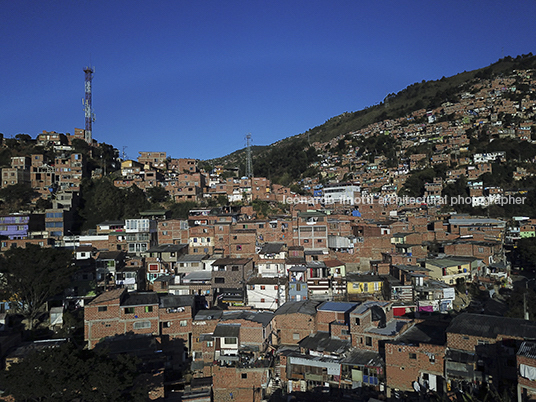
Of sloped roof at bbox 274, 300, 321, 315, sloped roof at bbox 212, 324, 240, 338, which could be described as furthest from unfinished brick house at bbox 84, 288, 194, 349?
sloped roof at bbox 274, 300, 321, 315

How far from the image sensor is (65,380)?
38.3 feet

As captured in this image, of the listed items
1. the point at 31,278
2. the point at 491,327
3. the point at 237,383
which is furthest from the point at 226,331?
the point at 31,278

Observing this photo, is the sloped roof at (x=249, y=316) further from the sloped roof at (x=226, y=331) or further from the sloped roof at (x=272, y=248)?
the sloped roof at (x=272, y=248)

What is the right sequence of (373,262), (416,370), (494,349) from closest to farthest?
(494,349), (416,370), (373,262)

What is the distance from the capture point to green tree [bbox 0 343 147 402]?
1142cm

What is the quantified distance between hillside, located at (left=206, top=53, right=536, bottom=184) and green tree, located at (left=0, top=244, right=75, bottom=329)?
4885 cm

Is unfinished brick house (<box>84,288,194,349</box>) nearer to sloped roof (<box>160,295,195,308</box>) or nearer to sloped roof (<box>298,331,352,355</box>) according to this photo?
sloped roof (<box>160,295,195,308</box>)

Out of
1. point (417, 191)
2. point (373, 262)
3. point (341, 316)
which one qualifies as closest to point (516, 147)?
point (417, 191)

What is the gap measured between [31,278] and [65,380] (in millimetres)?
11216

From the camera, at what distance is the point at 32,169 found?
131 feet

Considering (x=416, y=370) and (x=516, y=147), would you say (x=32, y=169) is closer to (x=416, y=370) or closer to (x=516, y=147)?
(x=416, y=370)

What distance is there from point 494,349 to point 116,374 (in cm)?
1220

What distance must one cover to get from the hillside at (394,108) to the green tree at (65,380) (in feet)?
187

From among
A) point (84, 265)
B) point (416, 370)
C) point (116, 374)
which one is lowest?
point (416, 370)
